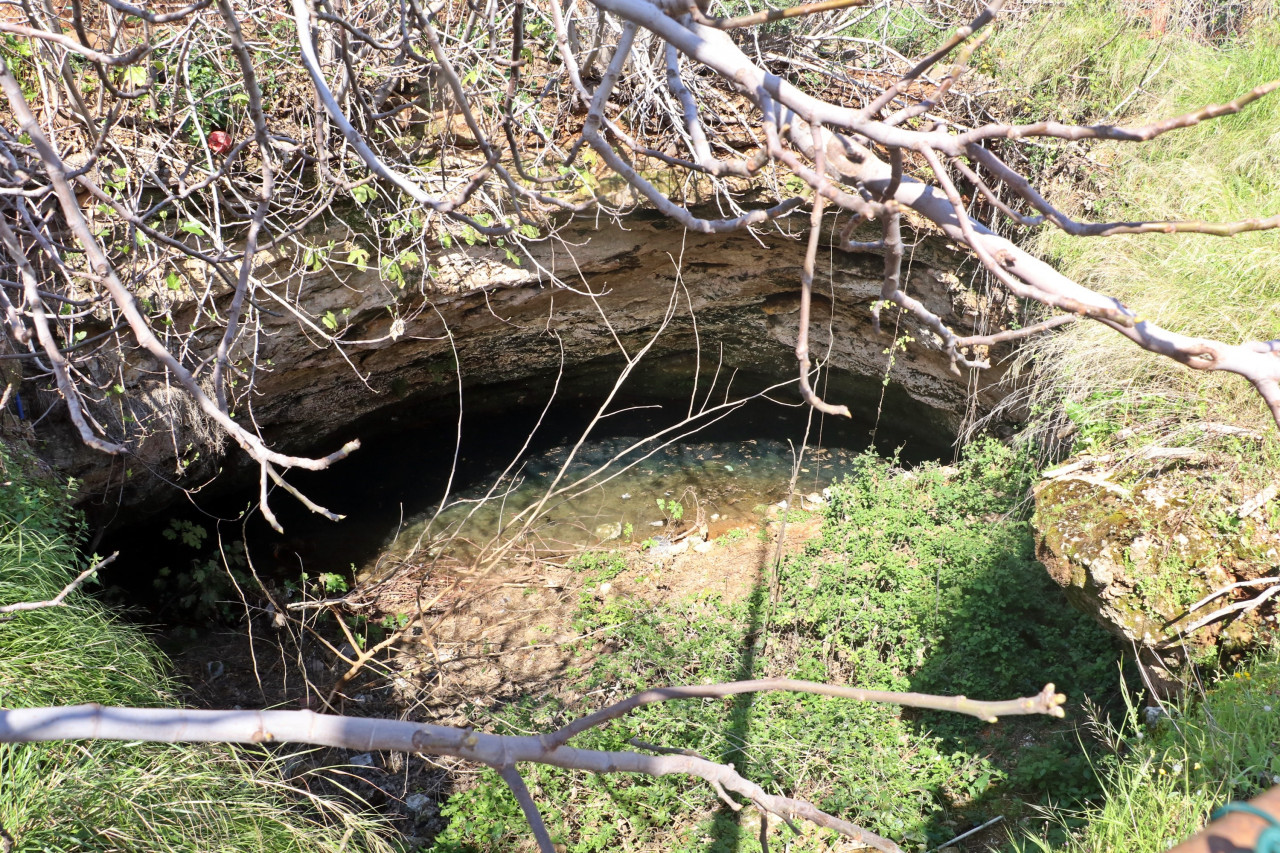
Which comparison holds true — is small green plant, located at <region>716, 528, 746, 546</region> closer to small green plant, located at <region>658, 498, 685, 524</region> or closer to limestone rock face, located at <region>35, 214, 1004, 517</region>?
small green plant, located at <region>658, 498, 685, 524</region>

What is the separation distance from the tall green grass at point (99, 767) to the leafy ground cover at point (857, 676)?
0.85 meters

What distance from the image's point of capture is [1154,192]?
412cm

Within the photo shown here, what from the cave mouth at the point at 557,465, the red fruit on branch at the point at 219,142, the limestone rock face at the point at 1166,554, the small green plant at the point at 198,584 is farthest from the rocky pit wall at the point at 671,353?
the red fruit on branch at the point at 219,142

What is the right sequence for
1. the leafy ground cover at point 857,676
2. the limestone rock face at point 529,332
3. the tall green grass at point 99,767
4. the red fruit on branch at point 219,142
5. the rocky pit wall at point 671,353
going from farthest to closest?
the limestone rock face at point 529,332 < the red fruit on branch at point 219,142 < the leafy ground cover at point 857,676 < the rocky pit wall at point 671,353 < the tall green grass at point 99,767

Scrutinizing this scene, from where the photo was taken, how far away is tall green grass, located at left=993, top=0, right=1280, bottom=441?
3357 millimetres

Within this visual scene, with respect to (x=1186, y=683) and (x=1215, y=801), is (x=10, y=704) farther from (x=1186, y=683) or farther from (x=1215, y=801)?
(x=1186, y=683)

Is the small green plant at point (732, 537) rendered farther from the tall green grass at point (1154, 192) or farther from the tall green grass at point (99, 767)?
the tall green grass at point (99, 767)

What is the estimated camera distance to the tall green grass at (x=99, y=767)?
203 centimetres

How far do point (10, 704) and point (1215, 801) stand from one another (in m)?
3.67

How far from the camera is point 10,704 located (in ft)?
7.60

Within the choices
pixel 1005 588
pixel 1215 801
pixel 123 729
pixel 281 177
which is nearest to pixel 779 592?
pixel 1005 588

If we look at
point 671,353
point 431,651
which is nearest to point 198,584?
point 431,651

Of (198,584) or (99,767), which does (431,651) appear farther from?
(99,767)

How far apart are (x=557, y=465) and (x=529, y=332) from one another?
1159 mm
